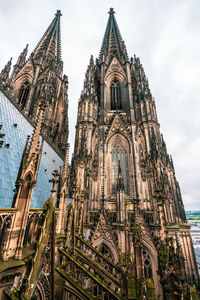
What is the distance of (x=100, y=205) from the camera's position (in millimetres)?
15680

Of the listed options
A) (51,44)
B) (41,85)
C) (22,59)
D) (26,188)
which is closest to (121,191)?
(26,188)

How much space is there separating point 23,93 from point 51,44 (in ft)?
48.9

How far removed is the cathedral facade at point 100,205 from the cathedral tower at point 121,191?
0.26 feet

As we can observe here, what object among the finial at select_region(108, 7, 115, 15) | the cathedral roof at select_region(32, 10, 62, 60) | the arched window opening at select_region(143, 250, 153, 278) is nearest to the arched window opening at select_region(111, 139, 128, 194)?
the arched window opening at select_region(143, 250, 153, 278)

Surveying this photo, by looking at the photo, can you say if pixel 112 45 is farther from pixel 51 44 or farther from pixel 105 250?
pixel 105 250

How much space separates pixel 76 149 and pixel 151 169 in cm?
855

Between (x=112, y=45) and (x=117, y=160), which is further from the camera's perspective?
(x=112, y=45)

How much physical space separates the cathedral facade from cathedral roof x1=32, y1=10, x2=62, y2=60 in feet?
0.92

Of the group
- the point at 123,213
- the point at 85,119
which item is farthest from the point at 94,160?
the point at 123,213

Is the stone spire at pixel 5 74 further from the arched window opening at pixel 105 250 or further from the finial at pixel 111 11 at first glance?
the finial at pixel 111 11

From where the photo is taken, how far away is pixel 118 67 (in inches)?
1078

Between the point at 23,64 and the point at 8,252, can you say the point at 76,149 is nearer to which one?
the point at 8,252

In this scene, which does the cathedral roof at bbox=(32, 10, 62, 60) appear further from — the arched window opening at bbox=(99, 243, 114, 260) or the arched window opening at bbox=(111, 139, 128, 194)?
the arched window opening at bbox=(99, 243, 114, 260)

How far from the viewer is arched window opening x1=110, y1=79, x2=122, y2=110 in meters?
24.4
